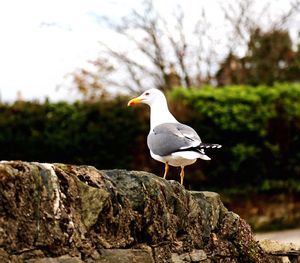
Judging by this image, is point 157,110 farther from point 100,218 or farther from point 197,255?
point 100,218

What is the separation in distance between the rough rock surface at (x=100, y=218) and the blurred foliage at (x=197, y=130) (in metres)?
10.5

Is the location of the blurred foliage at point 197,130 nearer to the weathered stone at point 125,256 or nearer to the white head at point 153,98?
the white head at point 153,98

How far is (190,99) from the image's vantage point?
18.0 metres

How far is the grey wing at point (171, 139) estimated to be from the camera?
283 inches

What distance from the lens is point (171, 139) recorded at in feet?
23.8

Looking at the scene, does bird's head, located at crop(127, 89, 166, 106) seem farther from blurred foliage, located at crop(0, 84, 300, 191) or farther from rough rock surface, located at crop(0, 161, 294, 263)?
blurred foliage, located at crop(0, 84, 300, 191)

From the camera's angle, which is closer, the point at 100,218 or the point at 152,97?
the point at 100,218

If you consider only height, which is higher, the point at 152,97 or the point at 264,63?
the point at 264,63

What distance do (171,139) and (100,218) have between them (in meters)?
2.70

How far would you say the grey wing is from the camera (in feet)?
23.6

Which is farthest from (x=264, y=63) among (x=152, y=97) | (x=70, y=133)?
(x=152, y=97)

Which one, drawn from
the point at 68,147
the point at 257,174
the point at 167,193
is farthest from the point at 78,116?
the point at 167,193

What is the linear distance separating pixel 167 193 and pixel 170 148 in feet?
5.43

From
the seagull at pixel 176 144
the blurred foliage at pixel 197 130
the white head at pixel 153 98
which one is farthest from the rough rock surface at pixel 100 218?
the blurred foliage at pixel 197 130
